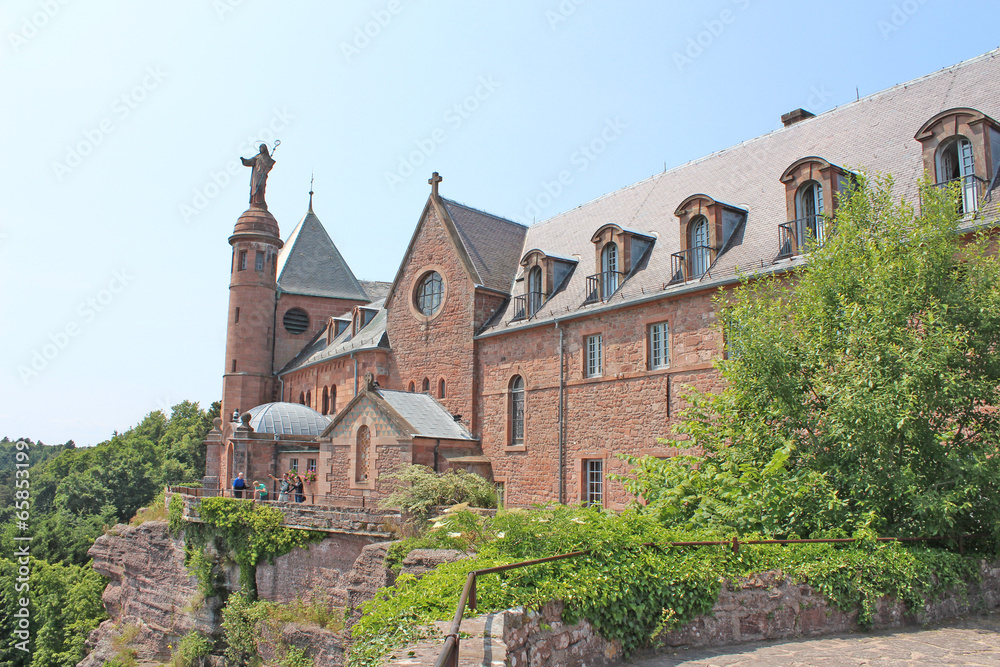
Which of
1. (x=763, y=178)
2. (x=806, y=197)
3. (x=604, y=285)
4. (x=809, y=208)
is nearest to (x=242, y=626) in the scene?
(x=604, y=285)

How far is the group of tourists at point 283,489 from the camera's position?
24562 millimetres

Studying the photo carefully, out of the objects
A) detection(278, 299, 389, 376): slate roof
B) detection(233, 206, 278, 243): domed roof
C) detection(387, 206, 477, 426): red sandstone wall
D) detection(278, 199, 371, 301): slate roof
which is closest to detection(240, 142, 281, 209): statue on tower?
detection(233, 206, 278, 243): domed roof

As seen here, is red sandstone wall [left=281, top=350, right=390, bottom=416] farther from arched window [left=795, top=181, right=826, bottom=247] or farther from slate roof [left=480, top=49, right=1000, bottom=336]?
arched window [left=795, top=181, right=826, bottom=247]

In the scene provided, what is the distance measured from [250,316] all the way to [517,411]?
71.7ft

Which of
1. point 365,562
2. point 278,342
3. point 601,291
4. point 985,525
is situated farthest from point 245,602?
point 278,342

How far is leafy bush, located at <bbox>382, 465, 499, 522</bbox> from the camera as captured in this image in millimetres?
20406

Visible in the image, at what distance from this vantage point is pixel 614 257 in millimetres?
23062

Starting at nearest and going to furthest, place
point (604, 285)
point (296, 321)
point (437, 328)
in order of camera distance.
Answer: point (604, 285) → point (437, 328) → point (296, 321)

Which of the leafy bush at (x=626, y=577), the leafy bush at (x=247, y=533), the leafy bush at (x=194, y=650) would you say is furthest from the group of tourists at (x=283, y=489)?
the leafy bush at (x=626, y=577)

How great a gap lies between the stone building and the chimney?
0.04 meters

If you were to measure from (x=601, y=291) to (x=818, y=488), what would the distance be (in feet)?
41.7

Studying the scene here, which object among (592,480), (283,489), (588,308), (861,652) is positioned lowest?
(861,652)

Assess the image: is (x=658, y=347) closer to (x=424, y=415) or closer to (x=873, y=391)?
(x=424, y=415)

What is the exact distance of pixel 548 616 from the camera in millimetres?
6609
